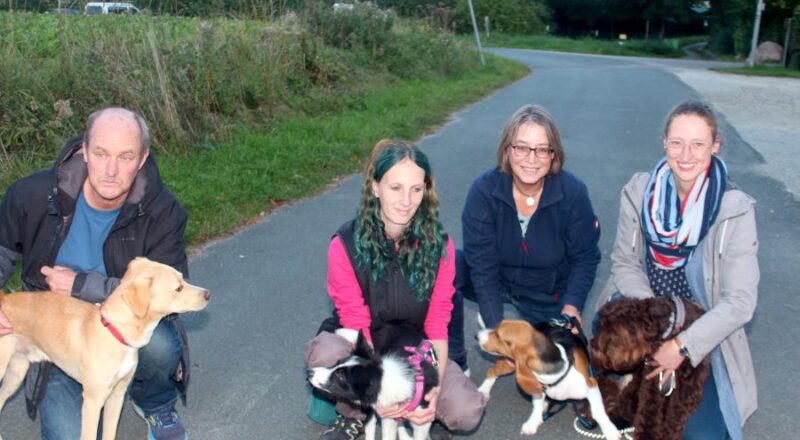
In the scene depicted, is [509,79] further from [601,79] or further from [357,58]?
[357,58]

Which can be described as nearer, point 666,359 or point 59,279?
point 59,279

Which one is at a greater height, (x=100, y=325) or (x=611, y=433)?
(x=100, y=325)

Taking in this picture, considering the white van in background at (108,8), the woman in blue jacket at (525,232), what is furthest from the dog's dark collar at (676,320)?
the white van in background at (108,8)

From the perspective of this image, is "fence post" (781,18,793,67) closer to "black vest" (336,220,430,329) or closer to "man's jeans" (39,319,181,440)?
"black vest" (336,220,430,329)

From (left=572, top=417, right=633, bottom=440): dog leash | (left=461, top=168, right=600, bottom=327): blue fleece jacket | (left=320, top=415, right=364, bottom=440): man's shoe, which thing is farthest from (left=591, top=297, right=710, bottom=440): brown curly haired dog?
(left=320, top=415, right=364, bottom=440): man's shoe

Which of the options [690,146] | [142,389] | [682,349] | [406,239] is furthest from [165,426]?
[690,146]

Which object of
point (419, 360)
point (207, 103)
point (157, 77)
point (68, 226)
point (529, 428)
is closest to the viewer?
point (419, 360)

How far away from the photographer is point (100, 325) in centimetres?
366

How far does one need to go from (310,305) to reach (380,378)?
2.56 m

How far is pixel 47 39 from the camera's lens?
10086 mm

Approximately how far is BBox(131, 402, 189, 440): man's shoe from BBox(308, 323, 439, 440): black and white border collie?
81cm

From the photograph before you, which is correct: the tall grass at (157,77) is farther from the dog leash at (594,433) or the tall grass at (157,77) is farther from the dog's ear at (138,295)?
the dog leash at (594,433)

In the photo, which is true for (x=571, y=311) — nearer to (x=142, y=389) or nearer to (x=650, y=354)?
(x=650, y=354)

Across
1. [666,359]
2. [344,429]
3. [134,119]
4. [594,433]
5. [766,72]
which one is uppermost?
[134,119]
